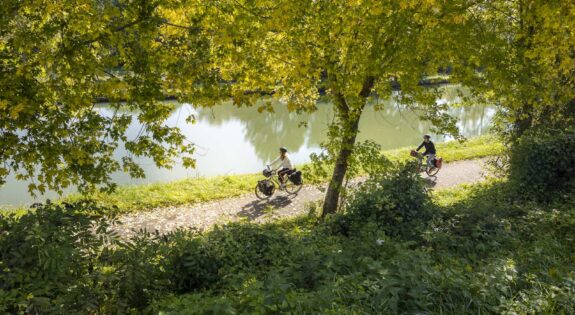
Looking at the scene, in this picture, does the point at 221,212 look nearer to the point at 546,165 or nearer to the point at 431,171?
the point at 431,171

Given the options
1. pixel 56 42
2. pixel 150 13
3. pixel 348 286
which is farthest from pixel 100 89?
pixel 348 286

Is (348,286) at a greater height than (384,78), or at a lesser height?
lesser

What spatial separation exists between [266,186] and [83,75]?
7.88 meters

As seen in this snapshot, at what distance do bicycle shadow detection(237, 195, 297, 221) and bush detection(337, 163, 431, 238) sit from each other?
5.13m

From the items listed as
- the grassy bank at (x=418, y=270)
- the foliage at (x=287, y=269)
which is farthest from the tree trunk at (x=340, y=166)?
the foliage at (x=287, y=269)

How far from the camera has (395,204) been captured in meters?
6.89

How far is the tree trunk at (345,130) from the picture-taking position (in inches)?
340

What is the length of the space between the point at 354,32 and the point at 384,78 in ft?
4.65

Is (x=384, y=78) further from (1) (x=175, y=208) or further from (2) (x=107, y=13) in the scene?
(1) (x=175, y=208)

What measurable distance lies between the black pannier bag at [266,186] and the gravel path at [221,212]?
1.05 feet

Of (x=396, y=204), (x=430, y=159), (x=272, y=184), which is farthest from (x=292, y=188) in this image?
(x=396, y=204)

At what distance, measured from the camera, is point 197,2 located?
6.33m

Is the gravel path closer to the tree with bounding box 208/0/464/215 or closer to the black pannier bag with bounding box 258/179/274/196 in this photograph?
the black pannier bag with bounding box 258/179/274/196

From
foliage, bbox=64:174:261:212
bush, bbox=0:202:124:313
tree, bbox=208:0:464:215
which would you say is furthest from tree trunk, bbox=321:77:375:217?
bush, bbox=0:202:124:313
